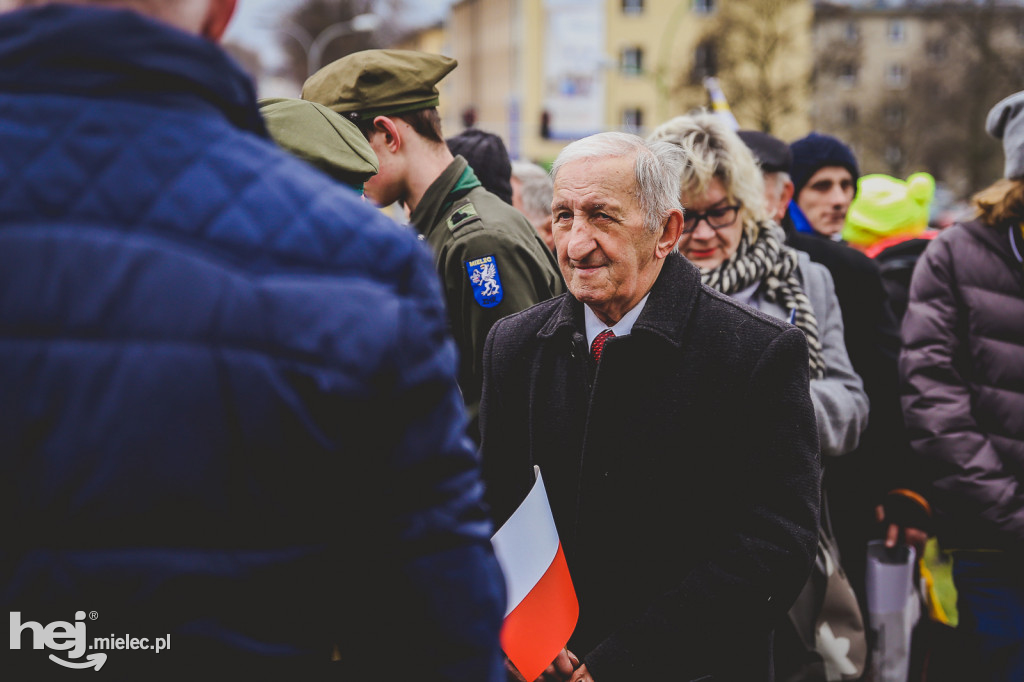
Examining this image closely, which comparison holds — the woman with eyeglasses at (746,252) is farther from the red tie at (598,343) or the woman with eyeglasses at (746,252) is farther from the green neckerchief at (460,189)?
the red tie at (598,343)

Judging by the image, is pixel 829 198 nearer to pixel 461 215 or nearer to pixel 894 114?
pixel 461 215

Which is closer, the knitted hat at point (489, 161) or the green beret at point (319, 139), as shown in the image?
the green beret at point (319, 139)

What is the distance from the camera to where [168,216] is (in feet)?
3.86

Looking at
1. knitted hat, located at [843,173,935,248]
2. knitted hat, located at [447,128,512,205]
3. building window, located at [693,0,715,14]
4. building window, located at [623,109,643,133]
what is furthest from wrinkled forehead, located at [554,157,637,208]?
building window, located at [693,0,715,14]

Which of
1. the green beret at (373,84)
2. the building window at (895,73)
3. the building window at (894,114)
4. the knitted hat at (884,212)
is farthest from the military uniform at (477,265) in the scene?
the building window at (895,73)

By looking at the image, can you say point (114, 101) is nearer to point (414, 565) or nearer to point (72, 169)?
point (72, 169)

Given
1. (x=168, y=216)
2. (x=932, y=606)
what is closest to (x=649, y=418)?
(x=168, y=216)

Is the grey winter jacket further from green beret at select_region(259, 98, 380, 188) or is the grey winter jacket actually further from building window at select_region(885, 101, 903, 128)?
building window at select_region(885, 101, 903, 128)

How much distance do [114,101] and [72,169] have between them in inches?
3.9

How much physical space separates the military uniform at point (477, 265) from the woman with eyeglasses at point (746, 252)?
55 centimetres

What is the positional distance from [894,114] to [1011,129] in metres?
59.6

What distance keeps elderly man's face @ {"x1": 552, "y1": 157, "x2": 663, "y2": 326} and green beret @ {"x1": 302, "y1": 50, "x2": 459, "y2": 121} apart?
3.55 ft

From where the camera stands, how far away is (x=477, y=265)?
330cm

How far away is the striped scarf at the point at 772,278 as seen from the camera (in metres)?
3.43
